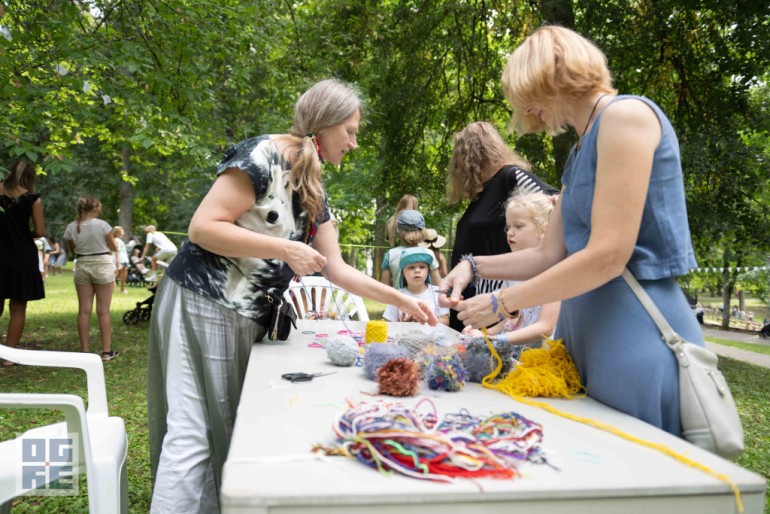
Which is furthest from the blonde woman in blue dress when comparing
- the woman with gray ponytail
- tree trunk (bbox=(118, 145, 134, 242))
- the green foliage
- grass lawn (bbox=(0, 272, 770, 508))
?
tree trunk (bbox=(118, 145, 134, 242))

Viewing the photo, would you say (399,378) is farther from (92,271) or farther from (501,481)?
(92,271)

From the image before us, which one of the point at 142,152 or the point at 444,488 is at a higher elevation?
the point at 142,152

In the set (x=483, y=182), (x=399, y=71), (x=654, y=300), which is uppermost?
(x=399, y=71)

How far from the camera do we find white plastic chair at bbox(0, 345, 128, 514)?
1766 mm

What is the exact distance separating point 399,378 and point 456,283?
557 mm

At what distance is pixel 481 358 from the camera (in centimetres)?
167

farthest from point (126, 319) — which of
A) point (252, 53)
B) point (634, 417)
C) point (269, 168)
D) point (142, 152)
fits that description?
point (634, 417)

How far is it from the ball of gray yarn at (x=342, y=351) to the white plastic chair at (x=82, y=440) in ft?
2.70

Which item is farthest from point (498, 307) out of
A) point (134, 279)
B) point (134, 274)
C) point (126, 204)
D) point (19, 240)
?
point (126, 204)

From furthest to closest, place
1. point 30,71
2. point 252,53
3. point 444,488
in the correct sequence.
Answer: point 252,53
point 30,71
point 444,488

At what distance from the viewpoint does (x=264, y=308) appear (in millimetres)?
2113

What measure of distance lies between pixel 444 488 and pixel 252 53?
793 cm

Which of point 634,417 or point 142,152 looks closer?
point 634,417

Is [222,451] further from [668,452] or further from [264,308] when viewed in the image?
[668,452]
